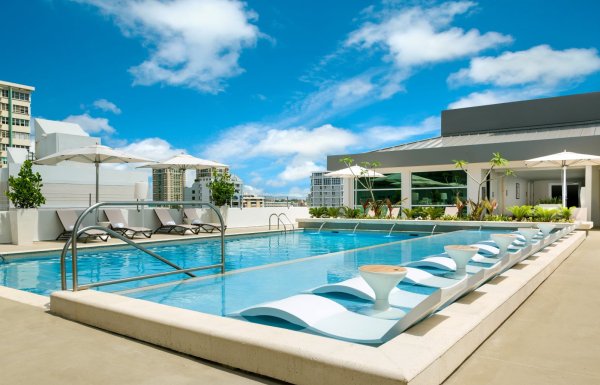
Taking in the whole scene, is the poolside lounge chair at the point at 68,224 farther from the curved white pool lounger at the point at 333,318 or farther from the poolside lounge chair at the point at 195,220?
the curved white pool lounger at the point at 333,318

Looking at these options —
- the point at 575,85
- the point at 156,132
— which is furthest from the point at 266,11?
the point at 156,132

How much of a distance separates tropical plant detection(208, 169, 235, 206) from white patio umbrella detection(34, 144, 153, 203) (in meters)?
3.11

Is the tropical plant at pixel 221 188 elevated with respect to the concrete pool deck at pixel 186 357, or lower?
elevated

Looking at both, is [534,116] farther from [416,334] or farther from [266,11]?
[416,334]

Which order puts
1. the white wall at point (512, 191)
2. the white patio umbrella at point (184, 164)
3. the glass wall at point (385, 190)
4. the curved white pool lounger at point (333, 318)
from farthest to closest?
the white wall at point (512, 191) → the glass wall at point (385, 190) → the white patio umbrella at point (184, 164) → the curved white pool lounger at point (333, 318)

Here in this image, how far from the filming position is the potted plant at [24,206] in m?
10.6

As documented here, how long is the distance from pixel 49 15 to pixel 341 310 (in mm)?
30368

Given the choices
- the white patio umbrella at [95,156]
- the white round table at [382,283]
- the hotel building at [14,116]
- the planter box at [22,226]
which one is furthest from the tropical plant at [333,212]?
the hotel building at [14,116]

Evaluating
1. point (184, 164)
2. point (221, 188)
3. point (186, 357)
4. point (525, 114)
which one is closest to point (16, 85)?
point (184, 164)

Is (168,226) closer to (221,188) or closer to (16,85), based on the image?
(221,188)

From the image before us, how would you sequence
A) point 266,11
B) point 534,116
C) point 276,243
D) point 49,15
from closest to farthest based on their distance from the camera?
1. point 276,243
2. point 266,11
3. point 534,116
4. point 49,15

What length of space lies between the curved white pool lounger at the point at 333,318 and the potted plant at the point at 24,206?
9.21 meters

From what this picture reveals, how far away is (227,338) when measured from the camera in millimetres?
2832

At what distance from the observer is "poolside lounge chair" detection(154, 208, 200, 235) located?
13.6 meters
